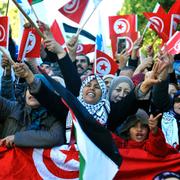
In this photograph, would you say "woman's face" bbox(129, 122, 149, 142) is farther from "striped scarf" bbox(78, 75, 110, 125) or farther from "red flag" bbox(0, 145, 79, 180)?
"red flag" bbox(0, 145, 79, 180)

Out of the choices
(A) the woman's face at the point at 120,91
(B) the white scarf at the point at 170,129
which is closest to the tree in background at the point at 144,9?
(A) the woman's face at the point at 120,91

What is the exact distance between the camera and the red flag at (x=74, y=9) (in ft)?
22.9

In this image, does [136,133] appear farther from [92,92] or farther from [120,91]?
[120,91]

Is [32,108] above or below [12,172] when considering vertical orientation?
above

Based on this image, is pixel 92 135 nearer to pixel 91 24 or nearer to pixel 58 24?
pixel 58 24

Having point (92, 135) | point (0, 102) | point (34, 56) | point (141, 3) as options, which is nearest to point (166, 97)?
point (92, 135)

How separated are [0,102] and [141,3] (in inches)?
633

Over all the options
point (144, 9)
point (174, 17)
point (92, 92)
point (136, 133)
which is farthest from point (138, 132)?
point (144, 9)

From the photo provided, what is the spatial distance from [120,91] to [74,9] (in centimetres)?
193

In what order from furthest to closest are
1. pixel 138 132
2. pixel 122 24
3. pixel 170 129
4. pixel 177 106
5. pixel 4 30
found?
pixel 122 24 < pixel 4 30 < pixel 177 106 < pixel 170 129 < pixel 138 132

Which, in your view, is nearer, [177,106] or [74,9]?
[177,106]

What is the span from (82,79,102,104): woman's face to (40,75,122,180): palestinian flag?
617 mm

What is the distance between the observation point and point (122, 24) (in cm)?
796

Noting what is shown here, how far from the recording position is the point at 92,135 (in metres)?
4.18
